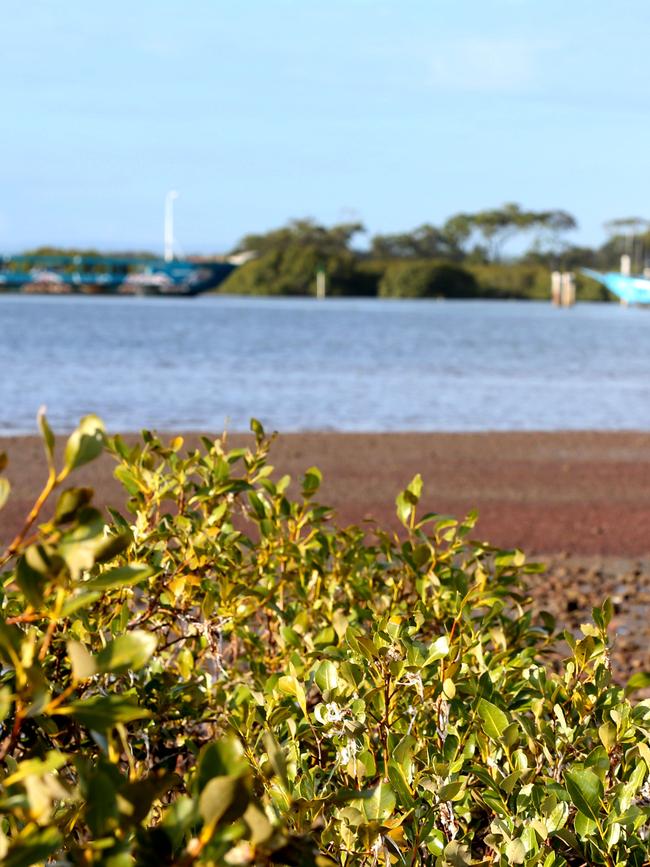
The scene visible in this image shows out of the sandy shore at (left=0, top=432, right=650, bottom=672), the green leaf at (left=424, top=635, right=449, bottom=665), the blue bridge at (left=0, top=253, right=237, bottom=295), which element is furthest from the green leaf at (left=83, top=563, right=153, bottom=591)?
the blue bridge at (left=0, top=253, right=237, bottom=295)

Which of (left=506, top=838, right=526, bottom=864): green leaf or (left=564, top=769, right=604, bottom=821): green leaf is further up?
(left=564, top=769, right=604, bottom=821): green leaf

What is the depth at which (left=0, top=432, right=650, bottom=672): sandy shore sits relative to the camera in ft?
23.8

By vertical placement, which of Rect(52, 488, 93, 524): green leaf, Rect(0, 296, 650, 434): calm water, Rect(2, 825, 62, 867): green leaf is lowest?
Rect(0, 296, 650, 434): calm water

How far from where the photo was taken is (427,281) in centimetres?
11531

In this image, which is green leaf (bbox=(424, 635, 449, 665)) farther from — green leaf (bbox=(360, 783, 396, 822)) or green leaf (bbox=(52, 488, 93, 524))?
green leaf (bbox=(52, 488, 93, 524))

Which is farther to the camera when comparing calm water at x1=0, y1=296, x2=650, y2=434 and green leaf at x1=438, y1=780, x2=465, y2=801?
calm water at x1=0, y1=296, x2=650, y2=434

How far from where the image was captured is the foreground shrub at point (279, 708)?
0.87m

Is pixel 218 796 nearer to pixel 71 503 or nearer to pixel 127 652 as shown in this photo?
pixel 127 652

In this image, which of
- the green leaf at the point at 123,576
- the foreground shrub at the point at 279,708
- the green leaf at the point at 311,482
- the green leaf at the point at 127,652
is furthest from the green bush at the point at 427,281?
the green leaf at the point at 127,652

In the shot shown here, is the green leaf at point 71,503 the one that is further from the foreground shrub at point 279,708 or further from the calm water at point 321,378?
the calm water at point 321,378

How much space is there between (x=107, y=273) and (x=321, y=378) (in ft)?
255

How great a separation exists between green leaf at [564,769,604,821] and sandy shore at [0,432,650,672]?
12.8 feet

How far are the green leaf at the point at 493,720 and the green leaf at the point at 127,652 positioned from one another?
95cm

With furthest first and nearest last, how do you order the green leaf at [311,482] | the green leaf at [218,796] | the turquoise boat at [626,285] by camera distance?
1. the turquoise boat at [626,285]
2. the green leaf at [311,482]
3. the green leaf at [218,796]
